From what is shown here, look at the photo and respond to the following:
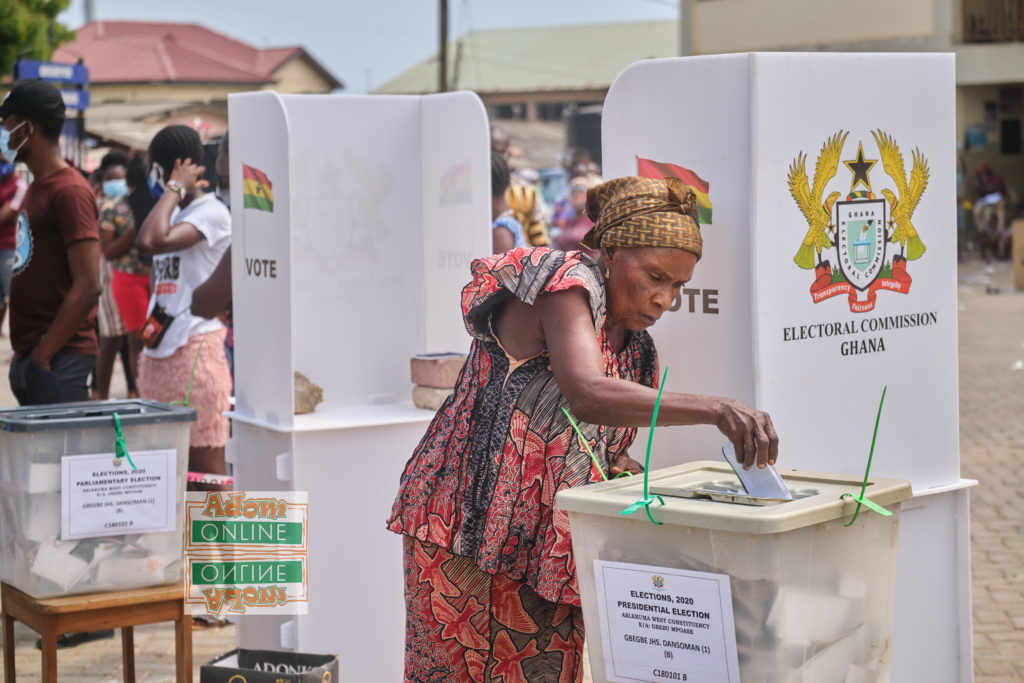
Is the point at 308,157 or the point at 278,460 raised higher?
the point at 308,157

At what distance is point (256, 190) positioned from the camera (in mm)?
4602

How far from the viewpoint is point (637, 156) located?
3.32 meters

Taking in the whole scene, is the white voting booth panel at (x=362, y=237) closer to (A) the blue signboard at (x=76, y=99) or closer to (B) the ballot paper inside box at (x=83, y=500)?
(B) the ballot paper inside box at (x=83, y=500)

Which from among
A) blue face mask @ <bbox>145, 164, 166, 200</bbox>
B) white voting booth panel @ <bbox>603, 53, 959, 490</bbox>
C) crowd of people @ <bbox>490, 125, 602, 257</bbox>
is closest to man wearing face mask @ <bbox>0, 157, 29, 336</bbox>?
crowd of people @ <bbox>490, 125, 602, 257</bbox>

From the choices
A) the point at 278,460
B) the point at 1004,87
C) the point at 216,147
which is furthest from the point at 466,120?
the point at 1004,87

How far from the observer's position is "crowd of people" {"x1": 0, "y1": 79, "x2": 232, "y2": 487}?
16.1 feet

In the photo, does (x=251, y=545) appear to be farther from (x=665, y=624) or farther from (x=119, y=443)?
(x=665, y=624)

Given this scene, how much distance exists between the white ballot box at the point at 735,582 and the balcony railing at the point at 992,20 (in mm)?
26704

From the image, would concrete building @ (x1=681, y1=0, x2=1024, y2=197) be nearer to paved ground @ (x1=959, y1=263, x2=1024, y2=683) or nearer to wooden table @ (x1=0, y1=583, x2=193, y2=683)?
paved ground @ (x1=959, y1=263, x2=1024, y2=683)

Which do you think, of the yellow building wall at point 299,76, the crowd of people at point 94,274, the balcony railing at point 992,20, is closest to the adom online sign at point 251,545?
the crowd of people at point 94,274

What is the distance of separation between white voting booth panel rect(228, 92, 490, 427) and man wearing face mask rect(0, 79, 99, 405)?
0.59 meters

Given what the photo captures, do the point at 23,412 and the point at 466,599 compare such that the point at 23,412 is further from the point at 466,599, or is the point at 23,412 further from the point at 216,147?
the point at 216,147

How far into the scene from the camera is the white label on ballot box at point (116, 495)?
12.7 feet

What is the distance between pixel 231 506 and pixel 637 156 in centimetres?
194
